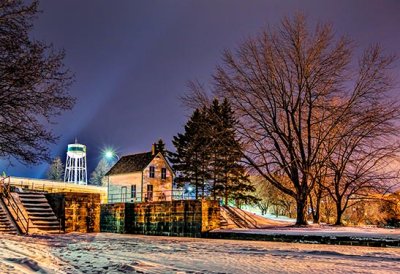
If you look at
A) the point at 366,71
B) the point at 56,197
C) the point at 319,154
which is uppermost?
the point at 366,71

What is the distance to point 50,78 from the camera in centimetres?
1466

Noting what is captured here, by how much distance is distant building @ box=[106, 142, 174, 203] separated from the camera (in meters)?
51.6

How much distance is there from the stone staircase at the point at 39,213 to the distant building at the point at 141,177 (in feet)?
76.7

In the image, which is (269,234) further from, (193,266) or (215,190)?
(215,190)

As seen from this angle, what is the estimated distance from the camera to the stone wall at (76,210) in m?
25.4

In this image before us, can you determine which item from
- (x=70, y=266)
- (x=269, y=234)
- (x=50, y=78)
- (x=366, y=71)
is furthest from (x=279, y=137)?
(x=70, y=266)

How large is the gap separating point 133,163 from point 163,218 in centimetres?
2781

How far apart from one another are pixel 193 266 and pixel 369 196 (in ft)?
68.3

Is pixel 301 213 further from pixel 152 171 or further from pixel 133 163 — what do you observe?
pixel 133 163

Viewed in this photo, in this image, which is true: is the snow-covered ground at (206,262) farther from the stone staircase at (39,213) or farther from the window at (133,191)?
the window at (133,191)

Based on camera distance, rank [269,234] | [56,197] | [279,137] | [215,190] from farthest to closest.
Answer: [215,190] → [279,137] → [56,197] → [269,234]

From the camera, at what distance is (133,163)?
54.5 m

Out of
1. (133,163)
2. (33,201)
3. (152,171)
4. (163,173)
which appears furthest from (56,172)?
(33,201)

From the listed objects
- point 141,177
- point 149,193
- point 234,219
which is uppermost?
point 141,177
